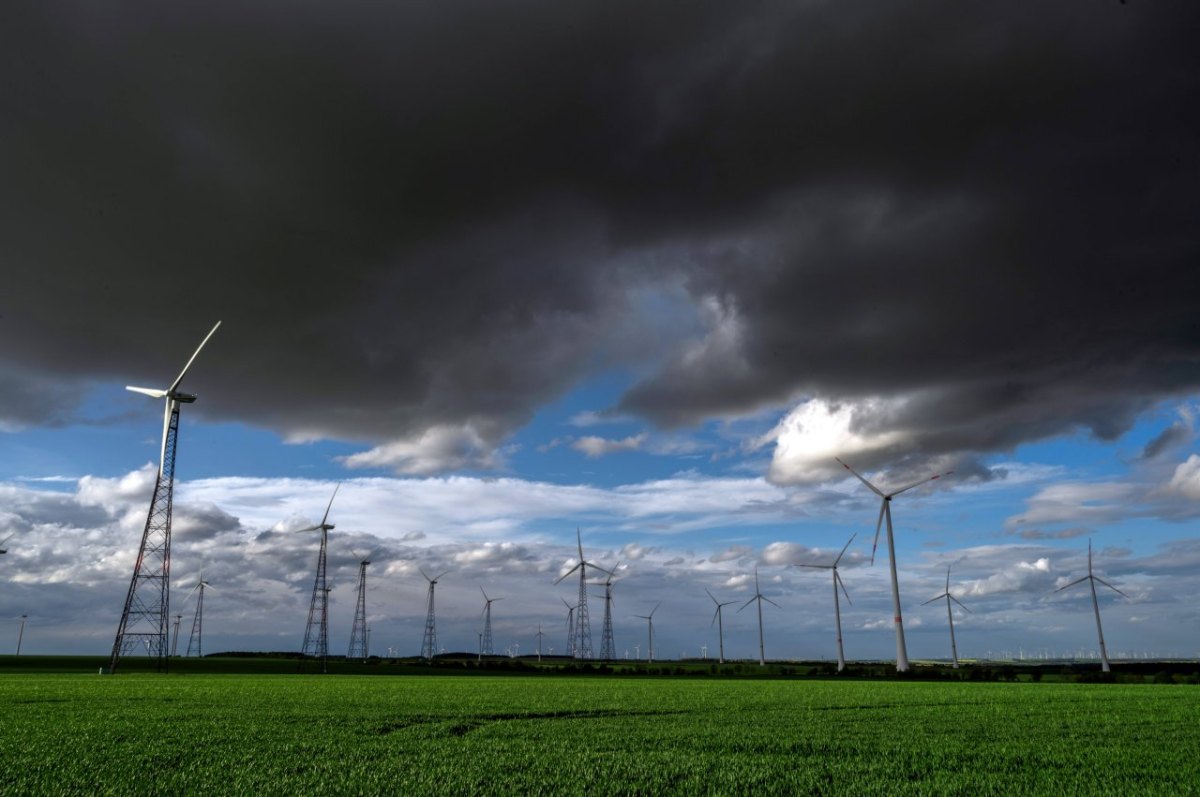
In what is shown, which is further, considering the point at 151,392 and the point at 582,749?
the point at 151,392

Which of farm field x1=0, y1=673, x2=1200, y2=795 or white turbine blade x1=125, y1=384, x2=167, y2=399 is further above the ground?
white turbine blade x1=125, y1=384, x2=167, y2=399

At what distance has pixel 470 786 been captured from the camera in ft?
54.0

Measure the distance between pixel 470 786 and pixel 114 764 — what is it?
407 inches

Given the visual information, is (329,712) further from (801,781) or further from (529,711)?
(801,781)

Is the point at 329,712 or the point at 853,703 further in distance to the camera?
the point at 853,703

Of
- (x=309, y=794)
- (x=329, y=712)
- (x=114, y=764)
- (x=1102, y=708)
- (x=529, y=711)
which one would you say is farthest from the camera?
(x=1102, y=708)

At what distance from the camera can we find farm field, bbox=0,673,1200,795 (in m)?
17.3

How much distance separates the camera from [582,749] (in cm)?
2309

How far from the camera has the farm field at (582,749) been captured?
17281mm

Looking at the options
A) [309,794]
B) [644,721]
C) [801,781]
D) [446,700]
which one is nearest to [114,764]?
[309,794]

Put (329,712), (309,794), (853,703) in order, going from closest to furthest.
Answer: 1. (309,794)
2. (329,712)
3. (853,703)

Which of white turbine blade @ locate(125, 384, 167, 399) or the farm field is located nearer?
the farm field

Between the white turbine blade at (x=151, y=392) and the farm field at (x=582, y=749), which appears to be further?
the white turbine blade at (x=151, y=392)

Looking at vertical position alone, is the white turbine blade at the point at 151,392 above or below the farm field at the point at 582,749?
above
